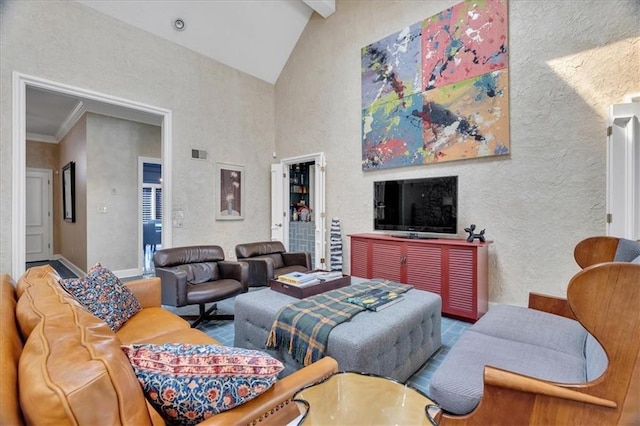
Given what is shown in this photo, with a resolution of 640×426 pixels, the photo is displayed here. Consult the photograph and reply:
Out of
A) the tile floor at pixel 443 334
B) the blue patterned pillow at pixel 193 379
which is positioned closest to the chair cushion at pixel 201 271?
the tile floor at pixel 443 334

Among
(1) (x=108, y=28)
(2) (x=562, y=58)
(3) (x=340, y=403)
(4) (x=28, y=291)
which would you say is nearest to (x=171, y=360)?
(3) (x=340, y=403)

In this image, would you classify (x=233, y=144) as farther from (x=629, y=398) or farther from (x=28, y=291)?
(x=629, y=398)

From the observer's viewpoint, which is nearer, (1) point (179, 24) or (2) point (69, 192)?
(1) point (179, 24)

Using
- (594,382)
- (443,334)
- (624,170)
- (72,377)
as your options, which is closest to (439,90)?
(624,170)

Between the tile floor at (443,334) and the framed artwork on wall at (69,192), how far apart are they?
13.2 ft

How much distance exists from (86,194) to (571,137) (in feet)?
22.4

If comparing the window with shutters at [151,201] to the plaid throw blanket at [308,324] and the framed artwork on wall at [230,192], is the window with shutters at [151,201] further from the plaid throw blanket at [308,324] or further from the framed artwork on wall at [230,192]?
the plaid throw blanket at [308,324]

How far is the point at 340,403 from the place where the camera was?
946 millimetres

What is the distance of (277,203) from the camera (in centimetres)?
562

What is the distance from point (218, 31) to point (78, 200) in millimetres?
4002

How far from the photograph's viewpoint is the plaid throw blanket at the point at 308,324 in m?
1.68

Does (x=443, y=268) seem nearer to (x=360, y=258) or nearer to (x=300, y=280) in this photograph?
(x=360, y=258)

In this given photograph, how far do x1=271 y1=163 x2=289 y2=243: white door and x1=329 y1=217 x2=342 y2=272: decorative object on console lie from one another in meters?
1.32

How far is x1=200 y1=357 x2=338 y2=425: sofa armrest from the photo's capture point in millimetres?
830
